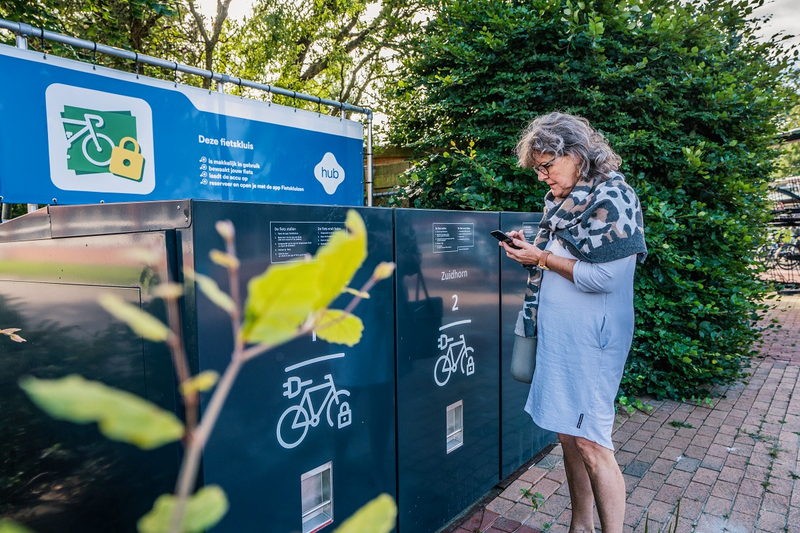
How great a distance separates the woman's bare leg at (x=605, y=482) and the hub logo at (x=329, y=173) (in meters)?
3.09

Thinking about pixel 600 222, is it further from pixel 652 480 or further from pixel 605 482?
pixel 652 480

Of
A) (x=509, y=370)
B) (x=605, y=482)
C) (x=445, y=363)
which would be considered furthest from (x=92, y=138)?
(x=605, y=482)

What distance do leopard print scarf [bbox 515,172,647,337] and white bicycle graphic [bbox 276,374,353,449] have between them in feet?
3.65

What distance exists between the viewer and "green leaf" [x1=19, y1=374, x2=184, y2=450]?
9.7 inches

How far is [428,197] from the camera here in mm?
4852

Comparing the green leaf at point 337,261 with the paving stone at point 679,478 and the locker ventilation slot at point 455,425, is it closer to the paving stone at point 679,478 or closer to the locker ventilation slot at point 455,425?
the locker ventilation slot at point 455,425

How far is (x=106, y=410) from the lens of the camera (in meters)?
0.26

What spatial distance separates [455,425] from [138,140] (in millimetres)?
2515

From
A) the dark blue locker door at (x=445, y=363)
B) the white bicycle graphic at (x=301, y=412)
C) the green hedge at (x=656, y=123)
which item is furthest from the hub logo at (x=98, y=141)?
the green hedge at (x=656, y=123)

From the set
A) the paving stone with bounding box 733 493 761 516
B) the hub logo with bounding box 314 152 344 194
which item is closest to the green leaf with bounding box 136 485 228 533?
the paving stone with bounding box 733 493 761 516

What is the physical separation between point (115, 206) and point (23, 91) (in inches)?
66.5

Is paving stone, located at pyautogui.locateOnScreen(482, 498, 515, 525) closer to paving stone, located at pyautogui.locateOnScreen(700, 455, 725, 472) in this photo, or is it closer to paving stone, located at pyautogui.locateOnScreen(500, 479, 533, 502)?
paving stone, located at pyautogui.locateOnScreen(500, 479, 533, 502)

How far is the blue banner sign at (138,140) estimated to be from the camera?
2877 mm

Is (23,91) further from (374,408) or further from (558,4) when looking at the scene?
(558,4)
